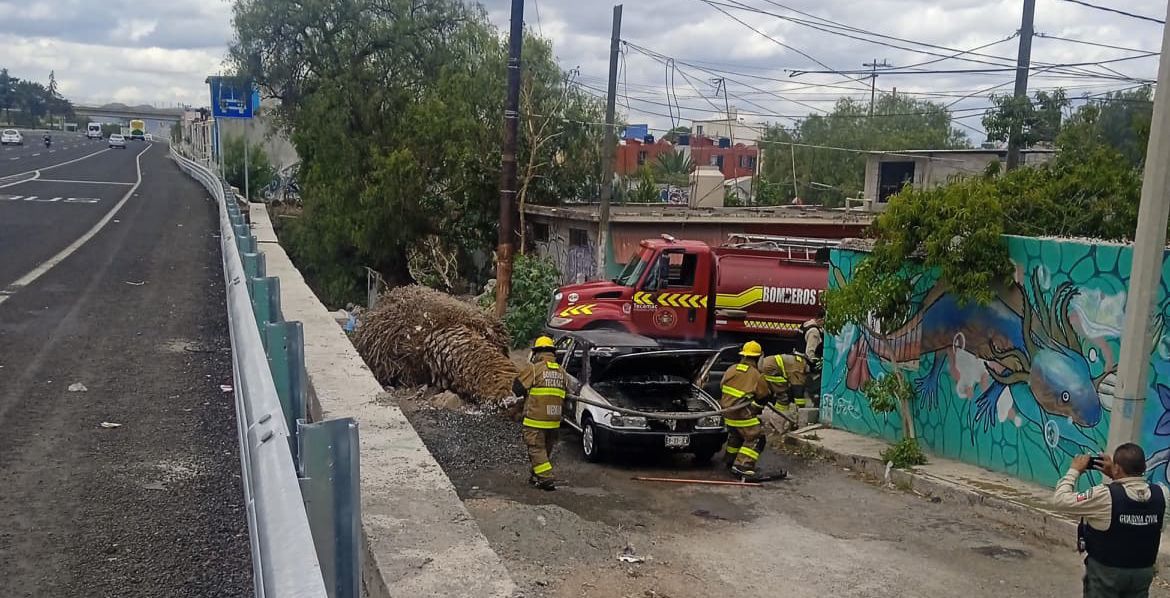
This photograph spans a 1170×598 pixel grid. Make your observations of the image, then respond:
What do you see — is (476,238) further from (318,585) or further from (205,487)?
(318,585)

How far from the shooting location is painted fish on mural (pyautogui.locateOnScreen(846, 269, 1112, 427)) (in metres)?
9.93

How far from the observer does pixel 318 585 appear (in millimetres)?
1917

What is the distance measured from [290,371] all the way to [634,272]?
14063mm

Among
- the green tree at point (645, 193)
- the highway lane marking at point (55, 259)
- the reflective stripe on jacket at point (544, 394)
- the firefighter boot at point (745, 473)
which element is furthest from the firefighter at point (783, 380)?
the green tree at point (645, 193)

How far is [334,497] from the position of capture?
2777mm

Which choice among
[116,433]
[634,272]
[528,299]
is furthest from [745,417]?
[528,299]

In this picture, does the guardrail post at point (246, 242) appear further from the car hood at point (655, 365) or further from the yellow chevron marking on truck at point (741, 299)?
the yellow chevron marking on truck at point (741, 299)

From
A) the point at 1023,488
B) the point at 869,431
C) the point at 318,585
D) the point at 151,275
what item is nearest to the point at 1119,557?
the point at 1023,488

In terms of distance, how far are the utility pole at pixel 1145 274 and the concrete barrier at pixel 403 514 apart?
16.8 feet

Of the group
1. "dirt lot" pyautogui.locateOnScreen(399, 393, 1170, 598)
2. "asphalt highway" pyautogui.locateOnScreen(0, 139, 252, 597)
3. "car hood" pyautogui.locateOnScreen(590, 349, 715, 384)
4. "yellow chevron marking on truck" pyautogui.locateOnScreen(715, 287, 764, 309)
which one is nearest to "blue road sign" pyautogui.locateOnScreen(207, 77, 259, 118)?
"asphalt highway" pyautogui.locateOnScreen(0, 139, 252, 597)

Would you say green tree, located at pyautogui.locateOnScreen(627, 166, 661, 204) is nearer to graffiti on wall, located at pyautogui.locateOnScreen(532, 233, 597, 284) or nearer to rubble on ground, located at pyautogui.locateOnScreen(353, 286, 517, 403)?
graffiti on wall, located at pyautogui.locateOnScreen(532, 233, 597, 284)

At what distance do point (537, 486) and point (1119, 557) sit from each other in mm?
6000

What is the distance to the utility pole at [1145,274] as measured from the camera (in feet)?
22.6

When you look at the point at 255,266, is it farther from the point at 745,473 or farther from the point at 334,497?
the point at 745,473
